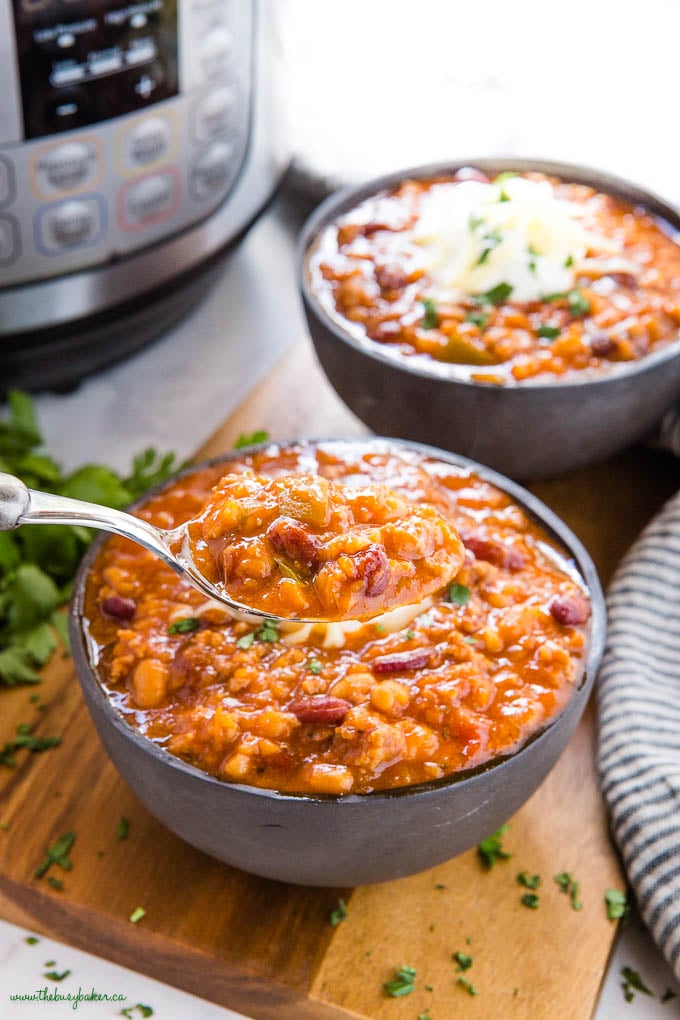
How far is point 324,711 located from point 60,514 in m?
0.43

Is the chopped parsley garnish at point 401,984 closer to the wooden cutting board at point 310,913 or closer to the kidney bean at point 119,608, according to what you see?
the wooden cutting board at point 310,913

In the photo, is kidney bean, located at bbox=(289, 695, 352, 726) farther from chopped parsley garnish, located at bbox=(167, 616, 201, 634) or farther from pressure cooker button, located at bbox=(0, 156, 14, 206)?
pressure cooker button, located at bbox=(0, 156, 14, 206)

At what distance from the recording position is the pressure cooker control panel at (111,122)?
2.31 m

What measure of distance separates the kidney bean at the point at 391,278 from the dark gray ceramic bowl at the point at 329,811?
1044 millimetres

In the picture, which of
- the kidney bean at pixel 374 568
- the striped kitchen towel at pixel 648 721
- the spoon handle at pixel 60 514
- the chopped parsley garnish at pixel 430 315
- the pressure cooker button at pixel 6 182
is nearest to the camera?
the spoon handle at pixel 60 514

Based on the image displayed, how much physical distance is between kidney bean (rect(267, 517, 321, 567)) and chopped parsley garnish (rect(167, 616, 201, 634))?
217mm

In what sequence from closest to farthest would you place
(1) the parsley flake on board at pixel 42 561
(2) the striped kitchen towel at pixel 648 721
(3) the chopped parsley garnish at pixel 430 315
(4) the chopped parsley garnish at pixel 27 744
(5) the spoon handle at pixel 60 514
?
(5) the spoon handle at pixel 60 514, (2) the striped kitchen towel at pixel 648 721, (4) the chopped parsley garnish at pixel 27 744, (1) the parsley flake on board at pixel 42 561, (3) the chopped parsley garnish at pixel 430 315

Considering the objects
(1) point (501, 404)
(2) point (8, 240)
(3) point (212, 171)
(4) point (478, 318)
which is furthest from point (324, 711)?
(3) point (212, 171)

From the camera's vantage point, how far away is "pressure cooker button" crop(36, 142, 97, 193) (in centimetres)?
242

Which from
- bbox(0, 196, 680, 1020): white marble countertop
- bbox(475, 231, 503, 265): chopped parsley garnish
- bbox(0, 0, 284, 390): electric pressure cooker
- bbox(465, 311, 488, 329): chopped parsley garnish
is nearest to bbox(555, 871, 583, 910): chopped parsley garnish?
bbox(465, 311, 488, 329): chopped parsley garnish

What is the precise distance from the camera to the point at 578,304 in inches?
98.4

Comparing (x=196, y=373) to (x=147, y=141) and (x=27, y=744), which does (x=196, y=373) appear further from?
(x=27, y=744)

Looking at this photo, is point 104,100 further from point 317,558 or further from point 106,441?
point 317,558

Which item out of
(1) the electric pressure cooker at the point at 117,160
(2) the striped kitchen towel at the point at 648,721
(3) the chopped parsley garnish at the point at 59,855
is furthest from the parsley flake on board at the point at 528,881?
(1) the electric pressure cooker at the point at 117,160
